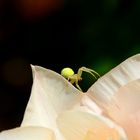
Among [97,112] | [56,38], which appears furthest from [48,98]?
[56,38]

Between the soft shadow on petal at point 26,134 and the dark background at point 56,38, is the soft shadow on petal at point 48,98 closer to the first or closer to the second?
the soft shadow on petal at point 26,134

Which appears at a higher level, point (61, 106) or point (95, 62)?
point (61, 106)

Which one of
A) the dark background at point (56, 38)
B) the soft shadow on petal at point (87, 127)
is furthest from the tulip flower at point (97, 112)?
the dark background at point (56, 38)

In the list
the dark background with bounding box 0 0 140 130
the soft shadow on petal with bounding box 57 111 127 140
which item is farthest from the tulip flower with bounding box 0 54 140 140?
the dark background with bounding box 0 0 140 130

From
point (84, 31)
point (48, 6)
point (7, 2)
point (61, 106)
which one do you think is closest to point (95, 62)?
point (84, 31)

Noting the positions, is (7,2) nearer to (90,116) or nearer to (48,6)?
(48,6)

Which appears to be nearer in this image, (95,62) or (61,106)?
(61,106)

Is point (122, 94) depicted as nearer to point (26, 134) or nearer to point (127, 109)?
point (127, 109)
